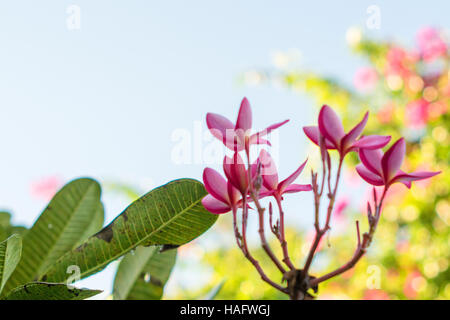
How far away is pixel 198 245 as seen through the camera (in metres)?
2.37

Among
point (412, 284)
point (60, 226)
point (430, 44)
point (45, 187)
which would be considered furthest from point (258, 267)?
point (430, 44)

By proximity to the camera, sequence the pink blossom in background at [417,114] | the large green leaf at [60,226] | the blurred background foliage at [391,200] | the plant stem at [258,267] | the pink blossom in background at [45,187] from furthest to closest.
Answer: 1. the pink blossom in background at [45,187]
2. the pink blossom in background at [417,114]
3. the blurred background foliage at [391,200]
4. the large green leaf at [60,226]
5. the plant stem at [258,267]

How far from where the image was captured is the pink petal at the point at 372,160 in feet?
1.01

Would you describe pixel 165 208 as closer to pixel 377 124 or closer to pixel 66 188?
pixel 66 188

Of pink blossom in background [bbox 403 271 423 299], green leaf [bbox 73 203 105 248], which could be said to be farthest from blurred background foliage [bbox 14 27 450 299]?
green leaf [bbox 73 203 105 248]

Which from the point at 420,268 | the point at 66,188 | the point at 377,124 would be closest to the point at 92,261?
the point at 66,188

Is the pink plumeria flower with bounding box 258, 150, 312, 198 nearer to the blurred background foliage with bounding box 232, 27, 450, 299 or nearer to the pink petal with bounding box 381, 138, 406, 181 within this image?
the pink petal with bounding box 381, 138, 406, 181

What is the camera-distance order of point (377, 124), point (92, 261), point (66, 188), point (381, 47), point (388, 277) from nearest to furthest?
point (92, 261) < point (66, 188) < point (388, 277) < point (377, 124) < point (381, 47)

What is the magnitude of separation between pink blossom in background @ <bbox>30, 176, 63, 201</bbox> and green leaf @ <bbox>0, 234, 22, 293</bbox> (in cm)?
292

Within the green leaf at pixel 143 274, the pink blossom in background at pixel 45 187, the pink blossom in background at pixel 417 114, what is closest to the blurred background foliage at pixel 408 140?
the pink blossom in background at pixel 417 114

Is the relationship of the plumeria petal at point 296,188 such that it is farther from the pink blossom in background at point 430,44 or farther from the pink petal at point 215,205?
the pink blossom in background at point 430,44

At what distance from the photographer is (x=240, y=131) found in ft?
0.99

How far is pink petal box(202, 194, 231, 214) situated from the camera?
0.32 m
